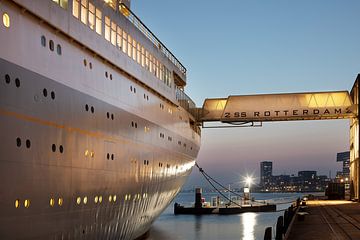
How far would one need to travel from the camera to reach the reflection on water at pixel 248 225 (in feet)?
143

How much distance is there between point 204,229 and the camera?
49719 mm

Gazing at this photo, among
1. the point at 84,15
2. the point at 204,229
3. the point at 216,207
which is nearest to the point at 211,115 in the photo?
the point at 204,229

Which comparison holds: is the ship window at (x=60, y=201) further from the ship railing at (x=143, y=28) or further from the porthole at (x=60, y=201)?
the ship railing at (x=143, y=28)

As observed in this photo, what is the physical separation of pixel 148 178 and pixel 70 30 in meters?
10.6

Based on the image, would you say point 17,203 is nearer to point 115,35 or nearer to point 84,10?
point 84,10

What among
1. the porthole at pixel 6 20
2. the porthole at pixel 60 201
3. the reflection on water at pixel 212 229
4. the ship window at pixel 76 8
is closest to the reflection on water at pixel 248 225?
the reflection on water at pixel 212 229

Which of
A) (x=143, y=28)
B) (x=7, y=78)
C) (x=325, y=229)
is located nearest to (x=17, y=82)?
(x=7, y=78)

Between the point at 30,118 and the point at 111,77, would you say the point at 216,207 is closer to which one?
the point at 111,77

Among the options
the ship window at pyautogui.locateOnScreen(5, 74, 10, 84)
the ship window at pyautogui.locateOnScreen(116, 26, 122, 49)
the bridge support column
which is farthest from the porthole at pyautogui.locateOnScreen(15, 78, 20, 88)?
the bridge support column

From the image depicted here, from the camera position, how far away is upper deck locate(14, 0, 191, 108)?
15055 millimetres

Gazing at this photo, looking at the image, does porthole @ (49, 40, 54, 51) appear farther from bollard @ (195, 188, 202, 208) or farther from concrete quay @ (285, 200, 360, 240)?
bollard @ (195, 188, 202, 208)

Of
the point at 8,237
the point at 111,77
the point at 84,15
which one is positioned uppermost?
the point at 84,15

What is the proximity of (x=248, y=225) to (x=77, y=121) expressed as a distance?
4180cm

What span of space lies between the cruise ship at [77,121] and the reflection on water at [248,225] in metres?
19.1
